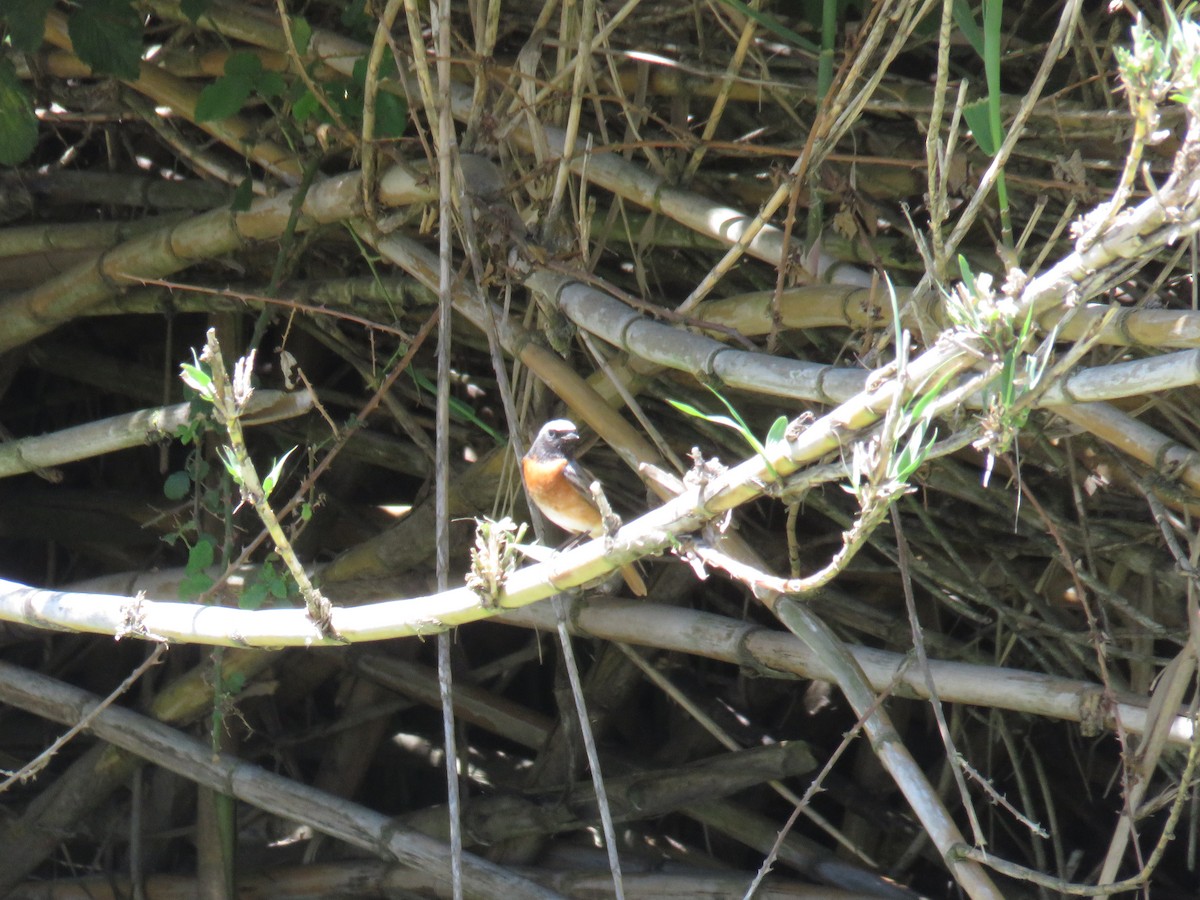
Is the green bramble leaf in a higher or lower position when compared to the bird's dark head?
higher

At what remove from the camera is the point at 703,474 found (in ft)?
4.56

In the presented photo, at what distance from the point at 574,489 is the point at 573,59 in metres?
0.94

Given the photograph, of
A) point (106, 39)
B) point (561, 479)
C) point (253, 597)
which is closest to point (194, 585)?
point (253, 597)

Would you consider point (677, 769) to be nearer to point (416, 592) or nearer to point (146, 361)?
point (416, 592)

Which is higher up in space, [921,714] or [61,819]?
[921,714]

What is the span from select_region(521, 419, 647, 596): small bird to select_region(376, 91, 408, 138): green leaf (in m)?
0.69

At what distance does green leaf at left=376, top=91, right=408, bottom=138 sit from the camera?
9.16 ft

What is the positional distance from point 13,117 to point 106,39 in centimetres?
30

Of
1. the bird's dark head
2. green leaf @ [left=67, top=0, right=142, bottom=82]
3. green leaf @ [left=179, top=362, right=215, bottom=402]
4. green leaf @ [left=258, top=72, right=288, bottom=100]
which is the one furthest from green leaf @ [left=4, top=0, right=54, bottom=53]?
green leaf @ [left=179, top=362, right=215, bottom=402]

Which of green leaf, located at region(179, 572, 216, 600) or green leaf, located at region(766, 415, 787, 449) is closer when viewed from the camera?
green leaf, located at region(766, 415, 787, 449)

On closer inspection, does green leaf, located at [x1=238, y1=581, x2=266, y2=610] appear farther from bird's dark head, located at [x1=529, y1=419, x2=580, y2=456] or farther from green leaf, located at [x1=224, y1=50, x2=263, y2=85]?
green leaf, located at [x1=224, y1=50, x2=263, y2=85]

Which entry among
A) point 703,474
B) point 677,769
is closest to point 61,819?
point 677,769

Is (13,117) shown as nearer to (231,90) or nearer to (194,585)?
(231,90)

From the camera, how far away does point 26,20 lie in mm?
2832
